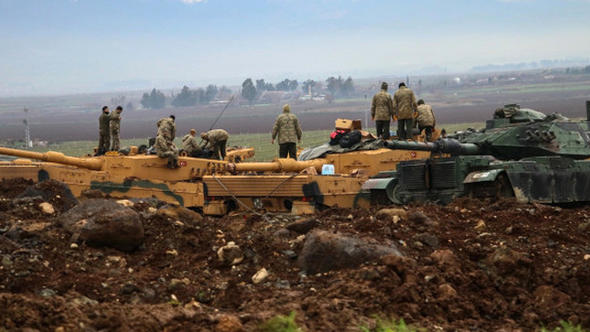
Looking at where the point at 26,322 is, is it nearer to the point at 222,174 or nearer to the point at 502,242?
the point at 502,242

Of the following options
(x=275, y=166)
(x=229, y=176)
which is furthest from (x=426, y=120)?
(x=229, y=176)

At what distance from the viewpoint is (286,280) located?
1151 cm

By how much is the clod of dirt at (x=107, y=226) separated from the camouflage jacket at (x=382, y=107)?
12695mm

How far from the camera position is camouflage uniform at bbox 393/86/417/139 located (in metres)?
24.1

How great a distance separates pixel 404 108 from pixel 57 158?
8.68 meters

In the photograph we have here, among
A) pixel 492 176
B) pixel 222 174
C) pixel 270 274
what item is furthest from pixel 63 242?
pixel 222 174

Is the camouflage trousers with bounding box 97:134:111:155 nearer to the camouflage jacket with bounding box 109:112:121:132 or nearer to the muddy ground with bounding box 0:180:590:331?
the camouflage jacket with bounding box 109:112:121:132

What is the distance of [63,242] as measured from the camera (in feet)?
40.5

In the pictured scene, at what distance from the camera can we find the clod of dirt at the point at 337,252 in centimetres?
1158

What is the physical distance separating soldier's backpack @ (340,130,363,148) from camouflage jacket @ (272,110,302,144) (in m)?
1.41

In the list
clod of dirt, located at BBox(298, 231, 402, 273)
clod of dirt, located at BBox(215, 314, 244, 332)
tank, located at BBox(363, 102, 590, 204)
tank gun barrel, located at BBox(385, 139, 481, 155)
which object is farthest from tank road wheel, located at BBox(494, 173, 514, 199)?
clod of dirt, located at BBox(215, 314, 244, 332)

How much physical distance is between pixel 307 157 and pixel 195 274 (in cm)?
1325

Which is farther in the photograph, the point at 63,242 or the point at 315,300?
the point at 63,242

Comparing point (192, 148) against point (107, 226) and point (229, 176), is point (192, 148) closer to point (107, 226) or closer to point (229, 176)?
point (229, 176)
